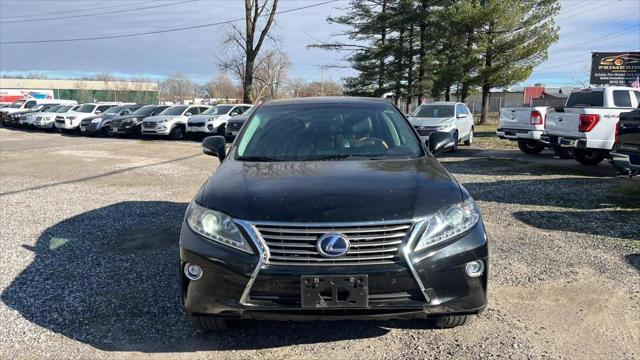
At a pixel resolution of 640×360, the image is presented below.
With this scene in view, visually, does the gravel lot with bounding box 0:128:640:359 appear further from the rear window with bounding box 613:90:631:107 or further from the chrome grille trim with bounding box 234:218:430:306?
the rear window with bounding box 613:90:631:107

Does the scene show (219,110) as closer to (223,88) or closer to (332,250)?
(332,250)

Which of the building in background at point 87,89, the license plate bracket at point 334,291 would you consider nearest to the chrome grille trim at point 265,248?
the license plate bracket at point 334,291

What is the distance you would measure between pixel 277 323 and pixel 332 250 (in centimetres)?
108

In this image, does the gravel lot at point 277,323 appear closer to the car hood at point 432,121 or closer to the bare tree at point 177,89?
the car hood at point 432,121

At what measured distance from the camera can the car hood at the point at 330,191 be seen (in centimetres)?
276

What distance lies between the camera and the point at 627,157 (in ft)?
24.6

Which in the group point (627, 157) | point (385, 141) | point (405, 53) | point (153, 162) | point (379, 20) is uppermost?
point (379, 20)

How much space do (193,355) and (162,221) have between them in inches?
141

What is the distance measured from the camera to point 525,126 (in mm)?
14164

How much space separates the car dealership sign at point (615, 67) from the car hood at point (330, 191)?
1215 inches

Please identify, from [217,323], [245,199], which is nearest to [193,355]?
[217,323]

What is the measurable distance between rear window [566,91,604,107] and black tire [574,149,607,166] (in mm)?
1151

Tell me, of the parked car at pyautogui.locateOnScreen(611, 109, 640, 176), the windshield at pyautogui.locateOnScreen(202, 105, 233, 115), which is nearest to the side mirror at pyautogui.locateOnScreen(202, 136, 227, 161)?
the parked car at pyautogui.locateOnScreen(611, 109, 640, 176)

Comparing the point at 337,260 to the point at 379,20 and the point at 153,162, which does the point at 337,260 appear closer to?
the point at 153,162
